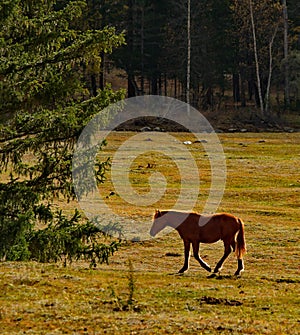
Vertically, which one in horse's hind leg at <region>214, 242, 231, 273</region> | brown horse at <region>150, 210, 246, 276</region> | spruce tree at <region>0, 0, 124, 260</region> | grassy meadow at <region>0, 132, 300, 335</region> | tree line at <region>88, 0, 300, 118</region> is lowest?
grassy meadow at <region>0, 132, 300, 335</region>

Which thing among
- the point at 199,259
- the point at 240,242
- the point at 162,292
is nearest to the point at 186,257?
the point at 199,259

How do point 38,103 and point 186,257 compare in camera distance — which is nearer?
point 38,103

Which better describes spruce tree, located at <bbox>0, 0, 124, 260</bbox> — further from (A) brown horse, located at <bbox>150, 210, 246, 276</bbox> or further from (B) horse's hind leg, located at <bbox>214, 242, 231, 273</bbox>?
(B) horse's hind leg, located at <bbox>214, 242, 231, 273</bbox>

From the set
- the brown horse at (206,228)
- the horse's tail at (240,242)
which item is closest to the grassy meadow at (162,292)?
the horse's tail at (240,242)

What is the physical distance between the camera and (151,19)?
86125 millimetres

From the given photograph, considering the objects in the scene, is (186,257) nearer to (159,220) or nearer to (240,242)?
(159,220)

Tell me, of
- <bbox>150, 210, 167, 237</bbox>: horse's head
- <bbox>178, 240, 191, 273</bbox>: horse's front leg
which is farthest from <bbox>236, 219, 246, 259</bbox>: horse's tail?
<bbox>150, 210, 167, 237</bbox>: horse's head

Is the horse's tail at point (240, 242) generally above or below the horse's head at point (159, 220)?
below

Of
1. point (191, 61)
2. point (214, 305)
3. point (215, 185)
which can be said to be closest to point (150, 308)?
point (214, 305)

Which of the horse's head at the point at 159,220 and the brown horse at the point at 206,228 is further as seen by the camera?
the horse's head at the point at 159,220

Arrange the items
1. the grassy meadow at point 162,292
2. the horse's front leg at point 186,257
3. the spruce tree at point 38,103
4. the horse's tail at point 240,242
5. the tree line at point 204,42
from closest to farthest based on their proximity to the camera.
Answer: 1. the grassy meadow at point 162,292
2. the spruce tree at point 38,103
3. the horse's front leg at point 186,257
4. the horse's tail at point 240,242
5. the tree line at point 204,42

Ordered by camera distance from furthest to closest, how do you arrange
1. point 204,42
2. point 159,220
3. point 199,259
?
1. point 204,42
2. point 159,220
3. point 199,259

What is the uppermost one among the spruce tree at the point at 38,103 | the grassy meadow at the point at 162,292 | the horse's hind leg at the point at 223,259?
the spruce tree at the point at 38,103

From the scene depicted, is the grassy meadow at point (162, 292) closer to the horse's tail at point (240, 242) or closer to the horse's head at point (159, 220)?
the horse's tail at point (240, 242)
